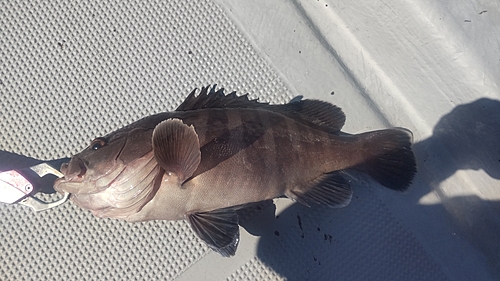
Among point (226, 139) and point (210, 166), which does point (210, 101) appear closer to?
point (226, 139)

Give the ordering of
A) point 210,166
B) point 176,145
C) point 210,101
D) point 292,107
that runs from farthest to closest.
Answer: point 292,107
point 210,101
point 210,166
point 176,145

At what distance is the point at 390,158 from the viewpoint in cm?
212

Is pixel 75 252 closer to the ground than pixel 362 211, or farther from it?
farther from it

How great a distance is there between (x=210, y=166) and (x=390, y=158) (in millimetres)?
995

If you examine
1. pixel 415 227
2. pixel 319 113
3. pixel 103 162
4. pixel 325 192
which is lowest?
pixel 415 227

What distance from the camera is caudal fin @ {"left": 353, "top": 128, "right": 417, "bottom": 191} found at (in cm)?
210

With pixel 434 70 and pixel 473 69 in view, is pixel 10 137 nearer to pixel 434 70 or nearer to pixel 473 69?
pixel 434 70

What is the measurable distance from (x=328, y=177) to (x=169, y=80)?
111 centimetres

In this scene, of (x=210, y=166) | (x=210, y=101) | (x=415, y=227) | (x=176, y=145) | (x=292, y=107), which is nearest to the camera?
(x=176, y=145)

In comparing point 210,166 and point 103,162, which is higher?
point 103,162

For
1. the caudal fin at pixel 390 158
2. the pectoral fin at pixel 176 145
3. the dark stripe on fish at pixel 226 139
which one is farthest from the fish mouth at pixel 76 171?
the caudal fin at pixel 390 158

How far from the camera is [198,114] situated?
187 cm

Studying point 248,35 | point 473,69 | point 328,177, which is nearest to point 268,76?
point 248,35

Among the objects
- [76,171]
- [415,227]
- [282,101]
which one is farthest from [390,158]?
[76,171]
